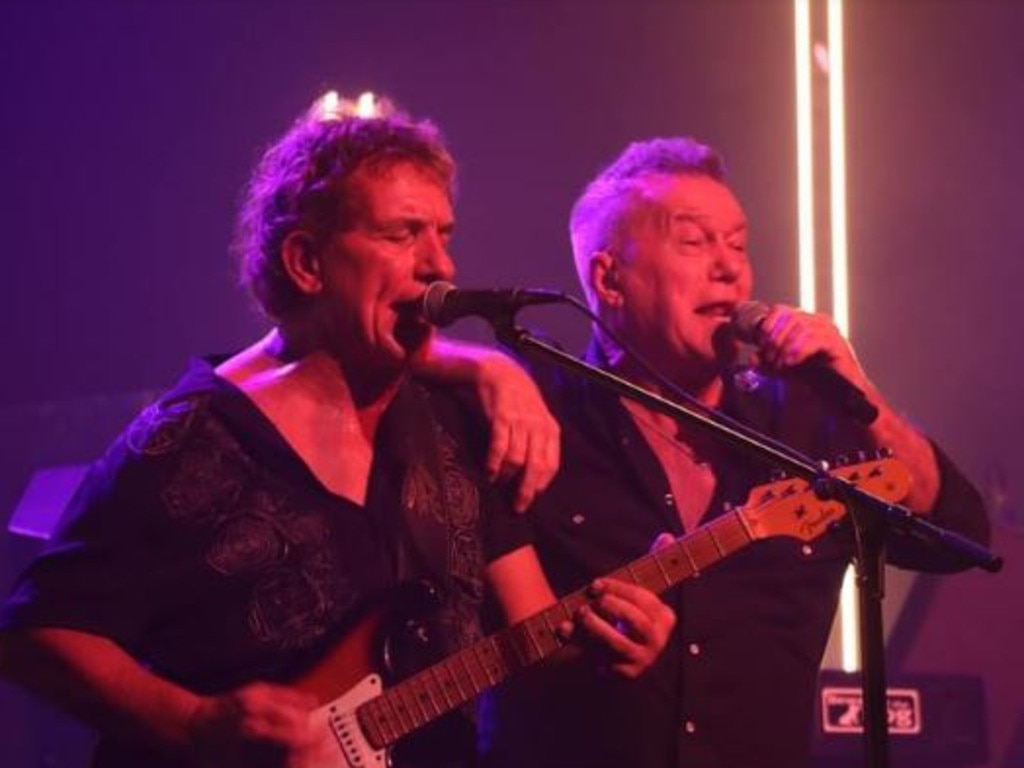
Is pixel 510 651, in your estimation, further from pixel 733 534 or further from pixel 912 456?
pixel 912 456

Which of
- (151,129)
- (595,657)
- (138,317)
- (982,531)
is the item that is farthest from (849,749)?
(151,129)

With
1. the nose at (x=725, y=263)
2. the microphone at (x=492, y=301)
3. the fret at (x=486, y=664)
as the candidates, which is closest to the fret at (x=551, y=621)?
the fret at (x=486, y=664)

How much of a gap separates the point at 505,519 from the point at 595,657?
35cm

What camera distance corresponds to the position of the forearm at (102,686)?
2619mm

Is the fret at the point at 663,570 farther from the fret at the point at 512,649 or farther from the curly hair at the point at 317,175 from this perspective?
the curly hair at the point at 317,175

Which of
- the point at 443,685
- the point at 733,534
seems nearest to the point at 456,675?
the point at 443,685

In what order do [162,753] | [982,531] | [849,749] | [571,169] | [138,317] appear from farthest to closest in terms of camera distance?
[571,169], [138,317], [849,749], [982,531], [162,753]

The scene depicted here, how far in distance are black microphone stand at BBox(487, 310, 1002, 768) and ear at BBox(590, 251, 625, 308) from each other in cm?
106

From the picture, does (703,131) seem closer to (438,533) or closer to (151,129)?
(151,129)

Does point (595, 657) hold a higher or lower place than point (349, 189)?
lower

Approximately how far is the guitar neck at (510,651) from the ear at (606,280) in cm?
76

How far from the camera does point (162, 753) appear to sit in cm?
268

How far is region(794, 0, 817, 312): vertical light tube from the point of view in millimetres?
5145

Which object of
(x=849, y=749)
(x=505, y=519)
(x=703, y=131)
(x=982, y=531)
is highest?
(x=703, y=131)
